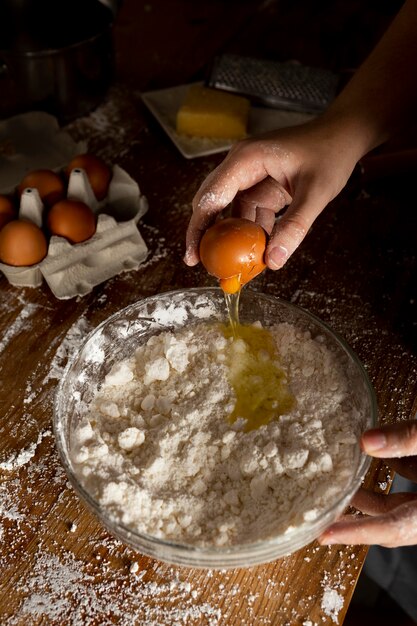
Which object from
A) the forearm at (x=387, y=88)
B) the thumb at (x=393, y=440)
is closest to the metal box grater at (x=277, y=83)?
the forearm at (x=387, y=88)

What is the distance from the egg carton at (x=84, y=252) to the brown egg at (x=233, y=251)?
13.8 inches

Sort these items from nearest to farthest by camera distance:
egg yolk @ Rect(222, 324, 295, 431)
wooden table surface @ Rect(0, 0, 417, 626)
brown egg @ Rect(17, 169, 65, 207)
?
1. wooden table surface @ Rect(0, 0, 417, 626)
2. egg yolk @ Rect(222, 324, 295, 431)
3. brown egg @ Rect(17, 169, 65, 207)

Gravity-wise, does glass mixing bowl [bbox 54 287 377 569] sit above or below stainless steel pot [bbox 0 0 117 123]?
below

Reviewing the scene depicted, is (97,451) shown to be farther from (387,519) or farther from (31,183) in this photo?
(31,183)

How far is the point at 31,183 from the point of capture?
1479 mm

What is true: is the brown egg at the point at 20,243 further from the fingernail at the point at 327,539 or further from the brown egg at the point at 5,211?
the fingernail at the point at 327,539

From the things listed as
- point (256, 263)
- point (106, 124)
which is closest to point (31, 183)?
point (106, 124)

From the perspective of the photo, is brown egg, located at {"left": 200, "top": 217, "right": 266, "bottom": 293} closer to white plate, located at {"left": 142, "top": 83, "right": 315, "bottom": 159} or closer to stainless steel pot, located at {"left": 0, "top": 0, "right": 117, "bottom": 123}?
white plate, located at {"left": 142, "top": 83, "right": 315, "bottom": 159}

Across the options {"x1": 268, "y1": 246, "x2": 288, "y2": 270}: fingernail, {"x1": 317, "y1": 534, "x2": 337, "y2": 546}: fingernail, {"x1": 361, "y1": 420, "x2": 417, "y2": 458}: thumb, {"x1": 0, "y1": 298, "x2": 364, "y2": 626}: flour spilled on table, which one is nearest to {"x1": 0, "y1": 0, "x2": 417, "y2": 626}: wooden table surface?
{"x1": 0, "y1": 298, "x2": 364, "y2": 626}: flour spilled on table

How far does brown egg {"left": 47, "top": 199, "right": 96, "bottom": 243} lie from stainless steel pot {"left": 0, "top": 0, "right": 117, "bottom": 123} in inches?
19.5

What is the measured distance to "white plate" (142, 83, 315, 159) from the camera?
178 cm

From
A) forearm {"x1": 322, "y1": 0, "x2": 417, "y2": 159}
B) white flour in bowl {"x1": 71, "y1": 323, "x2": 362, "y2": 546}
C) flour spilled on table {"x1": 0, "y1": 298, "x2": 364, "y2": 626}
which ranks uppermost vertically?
forearm {"x1": 322, "y1": 0, "x2": 417, "y2": 159}

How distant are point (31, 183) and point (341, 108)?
0.73m

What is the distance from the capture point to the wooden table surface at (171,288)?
0.96m
